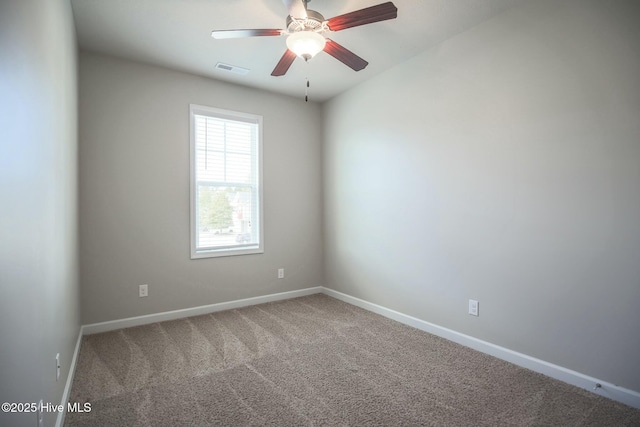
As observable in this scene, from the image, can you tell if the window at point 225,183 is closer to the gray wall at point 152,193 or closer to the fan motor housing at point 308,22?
the gray wall at point 152,193

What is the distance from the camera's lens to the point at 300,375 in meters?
2.37

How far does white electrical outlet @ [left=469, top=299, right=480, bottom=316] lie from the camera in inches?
110

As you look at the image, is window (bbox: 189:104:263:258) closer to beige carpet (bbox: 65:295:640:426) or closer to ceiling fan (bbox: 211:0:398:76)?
beige carpet (bbox: 65:295:640:426)

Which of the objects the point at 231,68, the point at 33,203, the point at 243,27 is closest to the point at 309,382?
the point at 33,203

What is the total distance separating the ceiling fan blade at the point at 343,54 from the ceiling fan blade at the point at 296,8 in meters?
0.30

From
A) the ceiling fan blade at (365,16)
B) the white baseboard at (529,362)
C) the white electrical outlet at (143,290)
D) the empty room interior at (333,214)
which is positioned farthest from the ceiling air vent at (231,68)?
the white baseboard at (529,362)

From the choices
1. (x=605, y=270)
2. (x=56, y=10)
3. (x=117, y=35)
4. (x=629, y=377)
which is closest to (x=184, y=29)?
(x=117, y=35)

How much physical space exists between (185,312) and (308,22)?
313 cm

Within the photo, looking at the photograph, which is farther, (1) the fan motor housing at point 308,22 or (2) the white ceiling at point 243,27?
(2) the white ceiling at point 243,27

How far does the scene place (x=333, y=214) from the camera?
4488 mm

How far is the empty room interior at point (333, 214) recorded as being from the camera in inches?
73.5

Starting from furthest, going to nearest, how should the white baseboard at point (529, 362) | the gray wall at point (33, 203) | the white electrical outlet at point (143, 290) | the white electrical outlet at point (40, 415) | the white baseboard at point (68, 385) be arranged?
1. the white electrical outlet at point (143, 290)
2. the white baseboard at point (529, 362)
3. the white baseboard at point (68, 385)
4. the white electrical outlet at point (40, 415)
5. the gray wall at point (33, 203)

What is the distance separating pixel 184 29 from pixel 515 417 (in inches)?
145

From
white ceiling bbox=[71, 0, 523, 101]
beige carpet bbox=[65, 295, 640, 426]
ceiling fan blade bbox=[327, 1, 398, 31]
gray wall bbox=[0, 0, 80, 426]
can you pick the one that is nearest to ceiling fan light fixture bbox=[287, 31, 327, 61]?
ceiling fan blade bbox=[327, 1, 398, 31]
